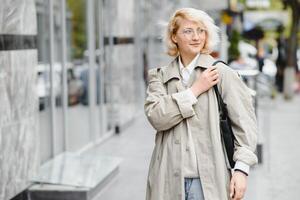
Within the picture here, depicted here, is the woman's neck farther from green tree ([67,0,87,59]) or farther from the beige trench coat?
green tree ([67,0,87,59])

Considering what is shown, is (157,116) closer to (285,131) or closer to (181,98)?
(181,98)

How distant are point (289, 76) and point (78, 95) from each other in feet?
39.9

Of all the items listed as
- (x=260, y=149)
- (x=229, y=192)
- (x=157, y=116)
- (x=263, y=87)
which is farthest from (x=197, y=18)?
(x=263, y=87)

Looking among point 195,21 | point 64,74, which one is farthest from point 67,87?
point 195,21

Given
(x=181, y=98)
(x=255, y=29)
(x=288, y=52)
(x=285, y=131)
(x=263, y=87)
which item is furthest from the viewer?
(x=255, y=29)

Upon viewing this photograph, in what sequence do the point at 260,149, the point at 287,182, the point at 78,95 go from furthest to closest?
the point at 78,95, the point at 260,149, the point at 287,182

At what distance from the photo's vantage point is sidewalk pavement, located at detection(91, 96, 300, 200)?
727 centimetres

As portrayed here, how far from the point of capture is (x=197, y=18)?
3.27m

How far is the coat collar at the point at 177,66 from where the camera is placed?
10.8ft

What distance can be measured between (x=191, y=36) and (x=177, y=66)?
0.18m

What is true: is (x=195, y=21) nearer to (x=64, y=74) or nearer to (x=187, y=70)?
(x=187, y=70)

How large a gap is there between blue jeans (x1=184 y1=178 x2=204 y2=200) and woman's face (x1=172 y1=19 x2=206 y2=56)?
0.64 m

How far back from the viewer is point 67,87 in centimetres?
921

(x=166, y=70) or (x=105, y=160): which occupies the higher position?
(x=166, y=70)
